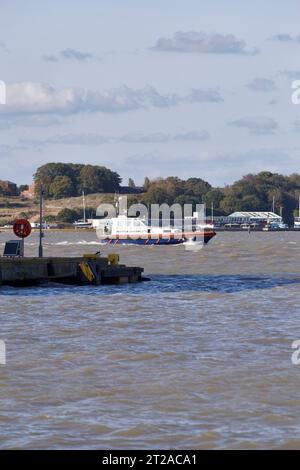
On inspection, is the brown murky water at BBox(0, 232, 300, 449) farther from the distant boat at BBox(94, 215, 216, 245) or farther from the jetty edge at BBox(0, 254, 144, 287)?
the distant boat at BBox(94, 215, 216, 245)

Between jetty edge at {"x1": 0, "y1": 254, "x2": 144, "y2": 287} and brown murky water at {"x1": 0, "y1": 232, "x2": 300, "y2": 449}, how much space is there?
12.2 ft

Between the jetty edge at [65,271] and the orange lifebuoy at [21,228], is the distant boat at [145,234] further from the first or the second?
the orange lifebuoy at [21,228]

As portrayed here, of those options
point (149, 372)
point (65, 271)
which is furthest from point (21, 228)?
point (149, 372)

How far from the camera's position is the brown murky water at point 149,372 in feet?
68.0

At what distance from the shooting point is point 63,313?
39.9 meters

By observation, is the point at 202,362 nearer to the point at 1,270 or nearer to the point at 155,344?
the point at 155,344

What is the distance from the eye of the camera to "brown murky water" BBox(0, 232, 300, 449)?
20719 millimetres

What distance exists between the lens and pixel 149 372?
2631 centimetres

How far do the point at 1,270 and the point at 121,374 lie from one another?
24373mm

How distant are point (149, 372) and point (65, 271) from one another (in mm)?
27482

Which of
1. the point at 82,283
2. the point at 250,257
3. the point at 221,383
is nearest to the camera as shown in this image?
the point at 221,383

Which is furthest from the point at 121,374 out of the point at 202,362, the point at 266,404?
the point at 266,404

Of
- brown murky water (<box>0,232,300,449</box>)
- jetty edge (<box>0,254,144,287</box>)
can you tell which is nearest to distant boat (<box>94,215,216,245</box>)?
jetty edge (<box>0,254,144,287</box>)

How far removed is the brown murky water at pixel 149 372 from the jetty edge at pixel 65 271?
3.73 m
